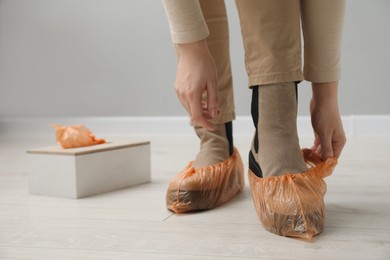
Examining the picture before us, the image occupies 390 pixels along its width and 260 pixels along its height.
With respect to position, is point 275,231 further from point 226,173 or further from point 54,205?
point 54,205

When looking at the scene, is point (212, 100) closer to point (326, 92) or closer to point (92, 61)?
point (326, 92)

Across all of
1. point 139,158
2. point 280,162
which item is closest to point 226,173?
point 280,162

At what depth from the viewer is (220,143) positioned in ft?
3.74

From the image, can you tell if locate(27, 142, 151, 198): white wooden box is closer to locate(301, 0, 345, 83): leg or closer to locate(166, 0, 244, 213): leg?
locate(166, 0, 244, 213): leg

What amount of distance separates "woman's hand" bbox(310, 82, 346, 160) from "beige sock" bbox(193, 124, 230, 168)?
20 cm

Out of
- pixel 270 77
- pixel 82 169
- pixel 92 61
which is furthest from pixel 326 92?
pixel 92 61

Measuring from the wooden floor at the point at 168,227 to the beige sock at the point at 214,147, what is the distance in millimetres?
98

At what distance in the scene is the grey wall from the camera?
2.61 m

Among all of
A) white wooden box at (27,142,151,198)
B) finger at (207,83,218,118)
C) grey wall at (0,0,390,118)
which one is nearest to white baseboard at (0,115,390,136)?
grey wall at (0,0,390,118)

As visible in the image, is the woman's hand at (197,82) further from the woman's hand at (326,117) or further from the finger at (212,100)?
the woman's hand at (326,117)

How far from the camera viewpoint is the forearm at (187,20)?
89 centimetres

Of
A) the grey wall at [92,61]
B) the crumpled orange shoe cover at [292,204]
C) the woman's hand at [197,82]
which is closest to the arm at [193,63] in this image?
the woman's hand at [197,82]

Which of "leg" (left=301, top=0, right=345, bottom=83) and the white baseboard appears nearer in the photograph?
"leg" (left=301, top=0, right=345, bottom=83)

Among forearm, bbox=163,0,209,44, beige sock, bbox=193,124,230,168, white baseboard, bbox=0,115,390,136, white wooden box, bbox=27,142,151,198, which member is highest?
forearm, bbox=163,0,209,44
